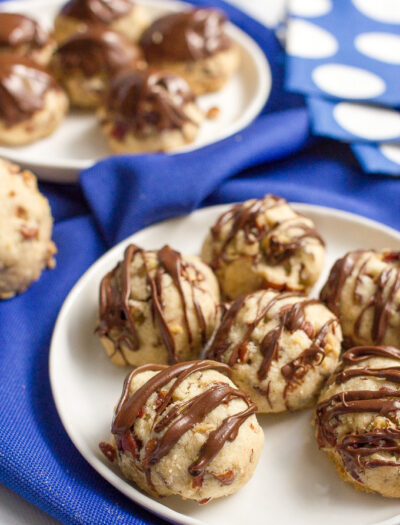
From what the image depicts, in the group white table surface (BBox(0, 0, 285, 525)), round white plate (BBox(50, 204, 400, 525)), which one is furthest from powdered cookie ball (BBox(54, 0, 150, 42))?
white table surface (BBox(0, 0, 285, 525))

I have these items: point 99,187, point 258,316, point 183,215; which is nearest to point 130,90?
point 99,187

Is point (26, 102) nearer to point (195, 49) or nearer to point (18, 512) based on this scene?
point (195, 49)

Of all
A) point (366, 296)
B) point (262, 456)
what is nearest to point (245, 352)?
point (262, 456)

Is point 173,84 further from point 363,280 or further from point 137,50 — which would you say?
point 363,280

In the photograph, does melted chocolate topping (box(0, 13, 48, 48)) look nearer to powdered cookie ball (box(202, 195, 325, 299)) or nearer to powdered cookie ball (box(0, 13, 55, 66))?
powdered cookie ball (box(0, 13, 55, 66))

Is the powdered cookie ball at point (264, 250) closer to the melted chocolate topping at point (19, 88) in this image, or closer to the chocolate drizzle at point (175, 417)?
the chocolate drizzle at point (175, 417)
